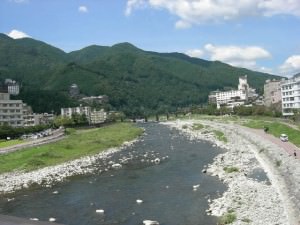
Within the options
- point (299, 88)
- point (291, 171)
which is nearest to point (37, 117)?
point (299, 88)

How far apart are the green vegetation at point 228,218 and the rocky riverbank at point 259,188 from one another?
A: 0.54ft

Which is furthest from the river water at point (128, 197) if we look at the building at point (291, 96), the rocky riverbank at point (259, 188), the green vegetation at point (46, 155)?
the building at point (291, 96)

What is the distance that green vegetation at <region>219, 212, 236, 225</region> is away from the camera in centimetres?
2133

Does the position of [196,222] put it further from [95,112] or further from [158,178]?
[95,112]

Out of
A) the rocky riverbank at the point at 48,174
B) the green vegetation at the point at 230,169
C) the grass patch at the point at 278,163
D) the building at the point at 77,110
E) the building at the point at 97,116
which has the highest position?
the building at the point at 77,110

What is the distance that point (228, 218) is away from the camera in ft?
71.3

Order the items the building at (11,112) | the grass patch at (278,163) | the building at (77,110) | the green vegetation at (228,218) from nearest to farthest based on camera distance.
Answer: the green vegetation at (228,218) < the grass patch at (278,163) < the building at (11,112) < the building at (77,110)

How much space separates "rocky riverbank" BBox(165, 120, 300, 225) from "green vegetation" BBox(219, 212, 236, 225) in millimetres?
166

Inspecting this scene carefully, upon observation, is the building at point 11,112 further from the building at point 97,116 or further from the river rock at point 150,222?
the river rock at point 150,222

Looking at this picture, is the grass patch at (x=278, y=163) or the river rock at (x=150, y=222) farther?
the grass patch at (x=278, y=163)

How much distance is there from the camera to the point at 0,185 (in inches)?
1448

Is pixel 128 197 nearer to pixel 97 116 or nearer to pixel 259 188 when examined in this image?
pixel 259 188

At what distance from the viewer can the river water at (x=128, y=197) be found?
78.1 feet

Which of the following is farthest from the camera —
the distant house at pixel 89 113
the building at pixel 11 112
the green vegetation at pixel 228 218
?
the distant house at pixel 89 113
